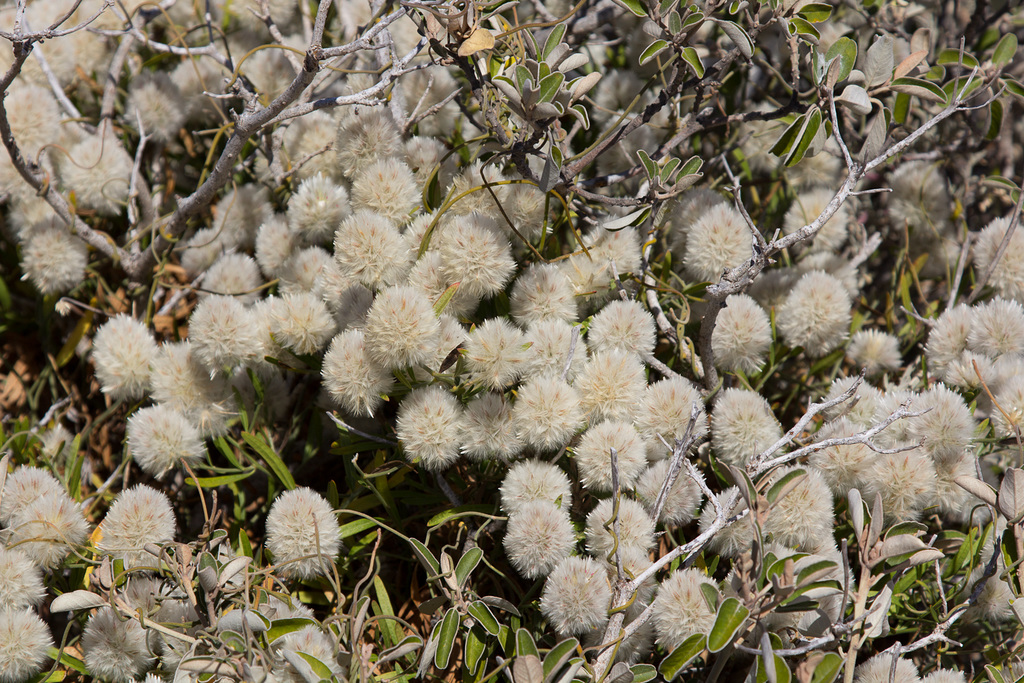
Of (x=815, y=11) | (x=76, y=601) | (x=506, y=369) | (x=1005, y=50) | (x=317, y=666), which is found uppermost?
(x=815, y=11)

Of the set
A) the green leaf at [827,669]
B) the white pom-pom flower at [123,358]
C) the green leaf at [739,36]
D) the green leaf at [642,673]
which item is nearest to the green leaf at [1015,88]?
the green leaf at [739,36]

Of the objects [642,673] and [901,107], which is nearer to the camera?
[642,673]

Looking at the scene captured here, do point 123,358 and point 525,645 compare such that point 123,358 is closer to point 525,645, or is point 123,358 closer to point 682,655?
point 525,645

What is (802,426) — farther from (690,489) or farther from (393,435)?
(393,435)

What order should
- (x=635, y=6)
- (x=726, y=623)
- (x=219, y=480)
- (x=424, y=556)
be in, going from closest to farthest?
(x=726, y=623), (x=424, y=556), (x=635, y=6), (x=219, y=480)

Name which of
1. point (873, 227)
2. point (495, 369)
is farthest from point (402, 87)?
point (873, 227)

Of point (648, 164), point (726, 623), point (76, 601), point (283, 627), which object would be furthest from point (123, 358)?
point (726, 623)
